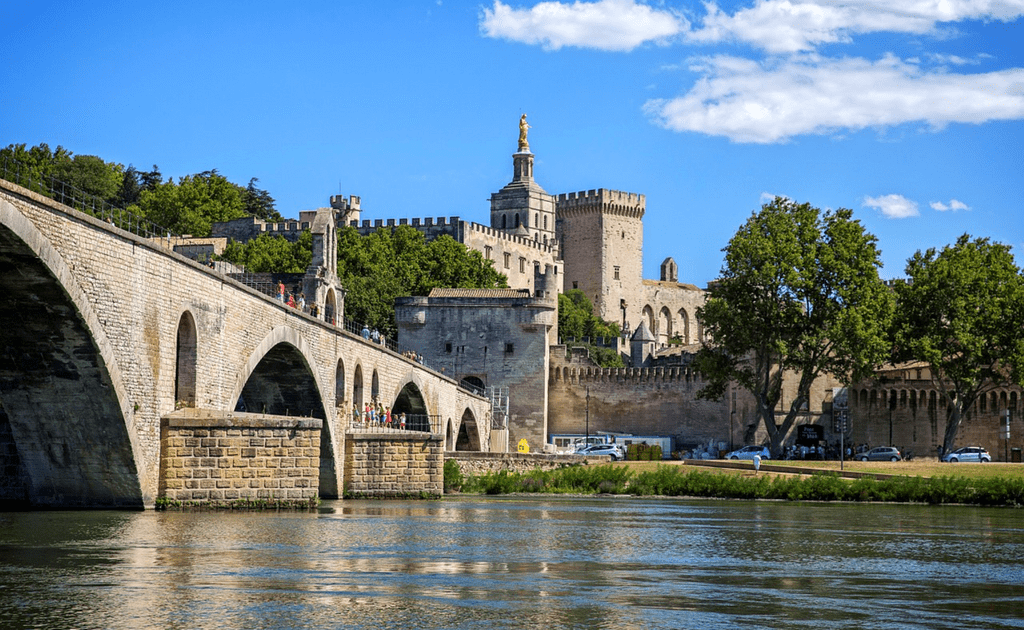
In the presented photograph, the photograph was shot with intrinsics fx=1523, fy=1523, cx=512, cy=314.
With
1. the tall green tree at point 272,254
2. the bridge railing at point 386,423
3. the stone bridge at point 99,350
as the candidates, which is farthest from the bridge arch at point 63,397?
the tall green tree at point 272,254

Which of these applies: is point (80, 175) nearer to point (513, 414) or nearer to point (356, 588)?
point (513, 414)

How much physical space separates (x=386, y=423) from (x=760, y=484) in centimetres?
1256

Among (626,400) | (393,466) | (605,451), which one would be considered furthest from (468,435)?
(393,466)

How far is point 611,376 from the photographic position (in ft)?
296

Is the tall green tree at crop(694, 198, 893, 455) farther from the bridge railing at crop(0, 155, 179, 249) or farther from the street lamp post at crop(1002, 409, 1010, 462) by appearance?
the bridge railing at crop(0, 155, 179, 249)

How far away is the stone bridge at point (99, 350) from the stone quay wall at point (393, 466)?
20.7 feet

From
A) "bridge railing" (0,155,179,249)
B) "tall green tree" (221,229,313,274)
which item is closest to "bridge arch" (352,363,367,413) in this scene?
"bridge railing" (0,155,179,249)

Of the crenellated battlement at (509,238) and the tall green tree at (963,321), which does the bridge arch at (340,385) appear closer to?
the tall green tree at (963,321)

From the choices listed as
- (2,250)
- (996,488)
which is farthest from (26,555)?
(996,488)

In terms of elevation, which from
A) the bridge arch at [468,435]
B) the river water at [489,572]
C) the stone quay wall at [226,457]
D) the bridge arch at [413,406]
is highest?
the bridge arch at [413,406]

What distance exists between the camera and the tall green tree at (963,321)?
219 feet

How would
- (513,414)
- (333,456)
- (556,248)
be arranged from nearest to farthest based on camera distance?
(333,456)
(513,414)
(556,248)

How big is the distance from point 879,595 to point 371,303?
69.2 m

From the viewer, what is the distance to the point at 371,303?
86812 millimetres
